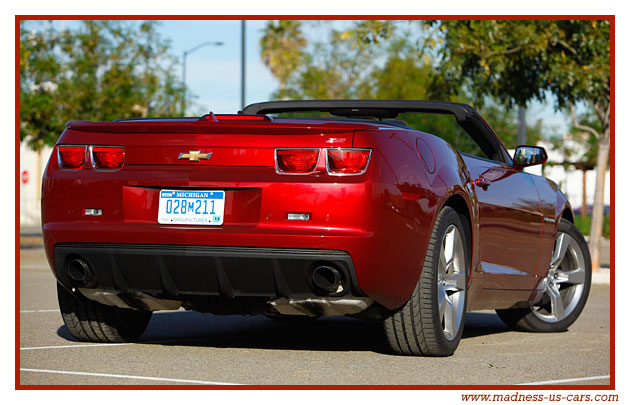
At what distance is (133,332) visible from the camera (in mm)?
6996

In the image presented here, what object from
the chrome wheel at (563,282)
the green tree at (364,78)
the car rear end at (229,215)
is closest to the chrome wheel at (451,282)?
the car rear end at (229,215)

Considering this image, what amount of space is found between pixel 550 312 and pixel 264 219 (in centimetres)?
365

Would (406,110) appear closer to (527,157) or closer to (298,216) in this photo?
(527,157)

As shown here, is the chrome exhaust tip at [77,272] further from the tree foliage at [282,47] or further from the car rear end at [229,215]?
the tree foliage at [282,47]

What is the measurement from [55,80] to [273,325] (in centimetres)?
1539

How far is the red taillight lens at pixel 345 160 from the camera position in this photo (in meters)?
5.59

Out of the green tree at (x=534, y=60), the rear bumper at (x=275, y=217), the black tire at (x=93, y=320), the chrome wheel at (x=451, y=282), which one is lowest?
the black tire at (x=93, y=320)

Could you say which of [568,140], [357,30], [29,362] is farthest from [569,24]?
[568,140]

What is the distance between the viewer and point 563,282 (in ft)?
28.2

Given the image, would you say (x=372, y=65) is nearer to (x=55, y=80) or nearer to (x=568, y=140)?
(x=568, y=140)

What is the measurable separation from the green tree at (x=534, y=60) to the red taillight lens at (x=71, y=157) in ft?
33.2

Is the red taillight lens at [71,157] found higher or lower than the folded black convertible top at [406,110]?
lower

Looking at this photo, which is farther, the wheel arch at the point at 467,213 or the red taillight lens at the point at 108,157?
Answer: the wheel arch at the point at 467,213

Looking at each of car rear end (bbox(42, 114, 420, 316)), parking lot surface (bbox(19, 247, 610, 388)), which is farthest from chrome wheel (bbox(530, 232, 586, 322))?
car rear end (bbox(42, 114, 420, 316))
